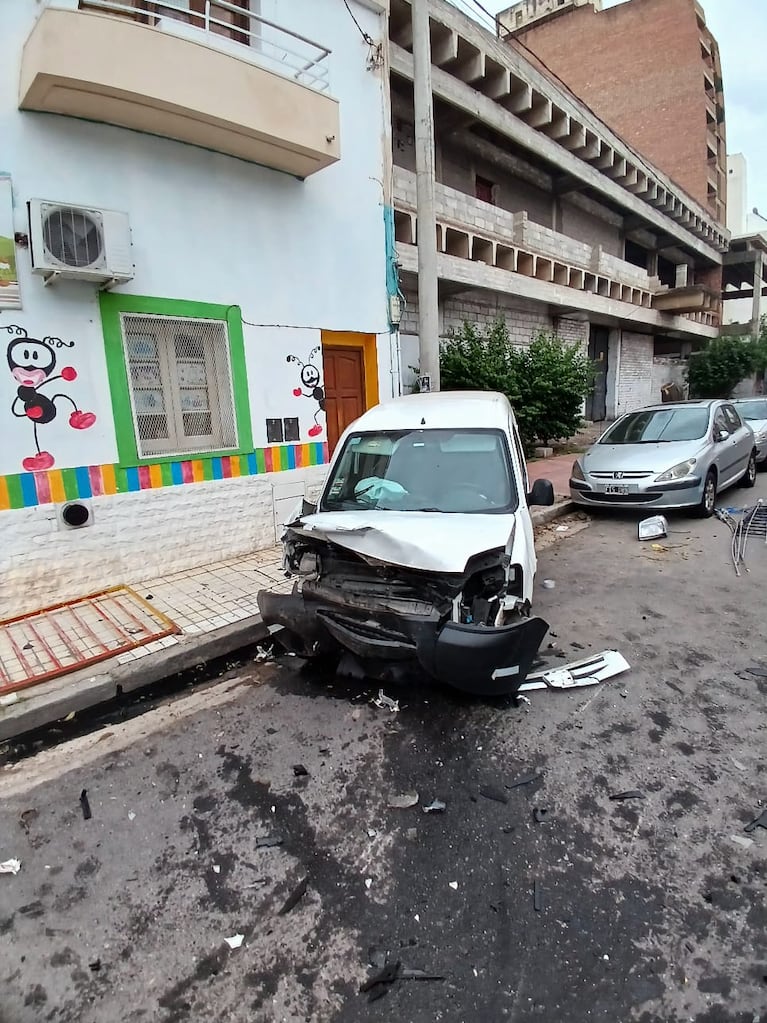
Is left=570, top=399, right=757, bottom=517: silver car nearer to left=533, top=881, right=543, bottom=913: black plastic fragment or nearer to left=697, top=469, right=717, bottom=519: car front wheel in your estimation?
left=697, top=469, right=717, bottom=519: car front wheel

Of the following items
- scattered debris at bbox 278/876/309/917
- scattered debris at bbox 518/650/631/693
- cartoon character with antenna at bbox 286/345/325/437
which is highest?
cartoon character with antenna at bbox 286/345/325/437

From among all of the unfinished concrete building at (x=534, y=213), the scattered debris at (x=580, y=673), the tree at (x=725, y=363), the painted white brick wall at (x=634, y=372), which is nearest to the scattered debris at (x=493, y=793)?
the scattered debris at (x=580, y=673)

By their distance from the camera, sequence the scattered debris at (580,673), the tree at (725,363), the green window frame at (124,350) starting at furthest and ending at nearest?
the tree at (725,363) → the green window frame at (124,350) → the scattered debris at (580,673)

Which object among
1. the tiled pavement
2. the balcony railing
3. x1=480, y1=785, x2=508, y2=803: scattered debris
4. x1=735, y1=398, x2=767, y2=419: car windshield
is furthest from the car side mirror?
x1=735, y1=398, x2=767, y2=419: car windshield

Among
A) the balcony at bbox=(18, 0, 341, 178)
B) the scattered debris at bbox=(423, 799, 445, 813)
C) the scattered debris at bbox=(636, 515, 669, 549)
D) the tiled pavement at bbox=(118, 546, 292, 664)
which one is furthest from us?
the scattered debris at bbox=(636, 515, 669, 549)

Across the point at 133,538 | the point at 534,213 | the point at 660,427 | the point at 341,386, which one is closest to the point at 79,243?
the point at 133,538

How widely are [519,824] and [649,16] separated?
1319 inches

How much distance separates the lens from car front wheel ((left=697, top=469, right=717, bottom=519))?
768 centimetres

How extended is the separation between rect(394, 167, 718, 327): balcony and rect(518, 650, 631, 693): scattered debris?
23.8 ft

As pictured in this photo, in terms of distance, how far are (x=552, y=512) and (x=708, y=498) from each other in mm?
2133

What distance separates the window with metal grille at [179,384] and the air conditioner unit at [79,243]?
0.54 metres

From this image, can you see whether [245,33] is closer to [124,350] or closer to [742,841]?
[124,350]

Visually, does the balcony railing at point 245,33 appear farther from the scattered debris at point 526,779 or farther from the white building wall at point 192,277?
the scattered debris at point 526,779

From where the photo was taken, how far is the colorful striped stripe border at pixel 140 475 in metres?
4.88
